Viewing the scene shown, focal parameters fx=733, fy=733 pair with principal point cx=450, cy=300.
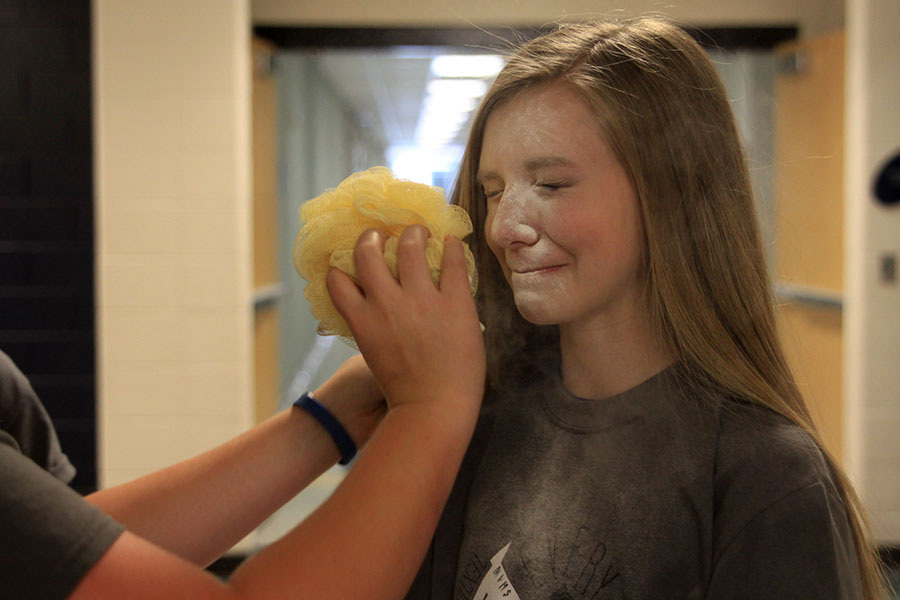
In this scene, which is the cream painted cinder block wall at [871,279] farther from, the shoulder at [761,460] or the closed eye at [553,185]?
the closed eye at [553,185]

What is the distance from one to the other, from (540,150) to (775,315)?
0.54 feet

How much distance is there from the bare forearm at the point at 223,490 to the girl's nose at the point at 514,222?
166 millimetres

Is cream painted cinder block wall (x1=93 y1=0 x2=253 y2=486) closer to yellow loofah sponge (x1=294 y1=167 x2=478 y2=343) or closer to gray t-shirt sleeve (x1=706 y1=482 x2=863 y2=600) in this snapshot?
yellow loofah sponge (x1=294 y1=167 x2=478 y2=343)

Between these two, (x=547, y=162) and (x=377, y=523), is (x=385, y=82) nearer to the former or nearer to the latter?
(x=547, y=162)

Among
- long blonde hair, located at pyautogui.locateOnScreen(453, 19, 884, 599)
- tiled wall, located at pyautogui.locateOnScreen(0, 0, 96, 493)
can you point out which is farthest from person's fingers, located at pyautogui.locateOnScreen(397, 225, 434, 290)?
tiled wall, located at pyautogui.locateOnScreen(0, 0, 96, 493)

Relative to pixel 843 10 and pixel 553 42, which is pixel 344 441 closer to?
pixel 553 42

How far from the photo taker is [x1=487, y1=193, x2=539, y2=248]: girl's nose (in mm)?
383

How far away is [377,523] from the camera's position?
0.29 metres

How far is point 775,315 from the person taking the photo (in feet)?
1.36

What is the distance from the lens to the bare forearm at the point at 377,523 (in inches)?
11.0

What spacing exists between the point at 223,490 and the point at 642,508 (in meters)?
0.24

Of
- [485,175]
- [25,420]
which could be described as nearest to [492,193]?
[485,175]

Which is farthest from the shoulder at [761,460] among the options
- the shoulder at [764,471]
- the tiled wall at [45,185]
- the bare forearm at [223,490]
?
the tiled wall at [45,185]

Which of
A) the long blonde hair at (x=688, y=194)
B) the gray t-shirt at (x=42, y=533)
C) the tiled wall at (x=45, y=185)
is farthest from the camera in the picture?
the tiled wall at (x=45, y=185)
